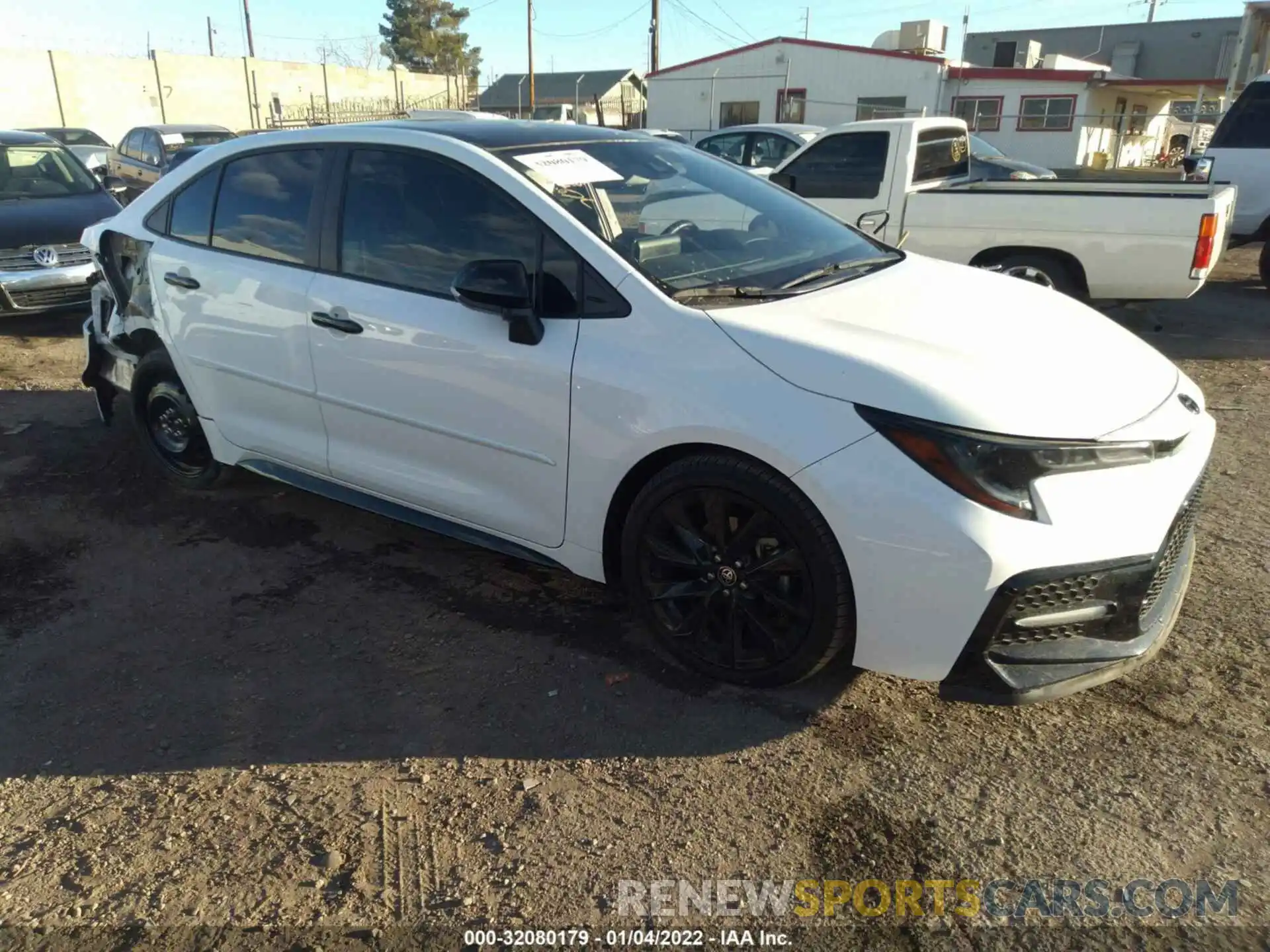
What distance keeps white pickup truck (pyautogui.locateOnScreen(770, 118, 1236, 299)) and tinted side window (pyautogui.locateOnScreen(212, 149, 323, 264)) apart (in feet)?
12.8

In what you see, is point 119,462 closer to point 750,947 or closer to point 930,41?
point 750,947

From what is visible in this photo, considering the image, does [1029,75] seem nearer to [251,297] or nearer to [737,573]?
[251,297]

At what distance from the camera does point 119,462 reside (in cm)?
545

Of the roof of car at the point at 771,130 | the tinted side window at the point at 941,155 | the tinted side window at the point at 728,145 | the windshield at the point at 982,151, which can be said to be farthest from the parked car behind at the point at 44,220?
the windshield at the point at 982,151

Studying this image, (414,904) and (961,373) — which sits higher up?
(961,373)

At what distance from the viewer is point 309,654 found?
3.50 meters

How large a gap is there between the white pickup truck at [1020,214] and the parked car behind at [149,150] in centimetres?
1109

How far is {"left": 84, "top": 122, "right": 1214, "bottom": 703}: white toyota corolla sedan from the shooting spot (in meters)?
2.64

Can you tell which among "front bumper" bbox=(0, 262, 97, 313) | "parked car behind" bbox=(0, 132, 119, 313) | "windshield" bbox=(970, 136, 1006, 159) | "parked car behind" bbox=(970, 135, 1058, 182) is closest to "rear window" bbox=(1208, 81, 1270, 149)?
"parked car behind" bbox=(970, 135, 1058, 182)

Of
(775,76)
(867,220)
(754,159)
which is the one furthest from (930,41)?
(867,220)

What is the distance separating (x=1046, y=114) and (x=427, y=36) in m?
46.6

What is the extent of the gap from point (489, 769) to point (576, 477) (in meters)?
1.00

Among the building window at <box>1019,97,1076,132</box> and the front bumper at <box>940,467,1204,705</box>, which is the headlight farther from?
the building window at <box>1019,97,1076,132</box>

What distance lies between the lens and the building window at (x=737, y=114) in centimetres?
3231
